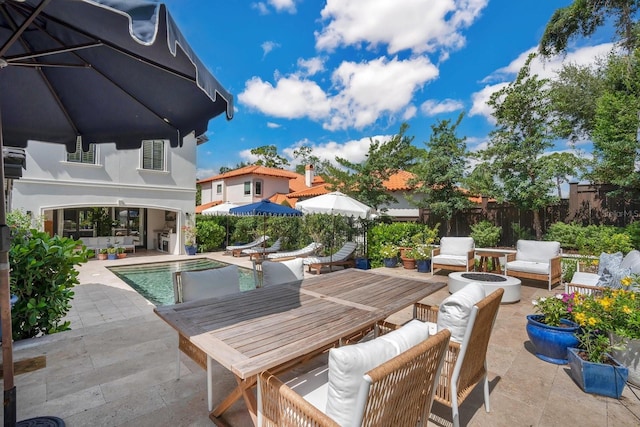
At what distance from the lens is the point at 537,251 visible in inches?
302

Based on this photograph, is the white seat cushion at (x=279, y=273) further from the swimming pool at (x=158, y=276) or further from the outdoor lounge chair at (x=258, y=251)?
the outdoor lounge chair at (x=258, y=251)

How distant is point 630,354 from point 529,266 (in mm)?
4647

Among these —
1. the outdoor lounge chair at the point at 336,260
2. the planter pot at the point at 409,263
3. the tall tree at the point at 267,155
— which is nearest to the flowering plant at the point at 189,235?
the outdoor lounge chair at the point at 336,260

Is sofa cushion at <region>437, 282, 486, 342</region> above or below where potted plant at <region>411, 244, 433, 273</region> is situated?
above

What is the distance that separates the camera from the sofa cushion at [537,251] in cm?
746

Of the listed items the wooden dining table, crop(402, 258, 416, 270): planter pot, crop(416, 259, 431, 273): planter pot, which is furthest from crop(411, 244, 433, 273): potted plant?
the wooden dining table

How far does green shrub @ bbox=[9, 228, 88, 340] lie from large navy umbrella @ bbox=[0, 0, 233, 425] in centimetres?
123

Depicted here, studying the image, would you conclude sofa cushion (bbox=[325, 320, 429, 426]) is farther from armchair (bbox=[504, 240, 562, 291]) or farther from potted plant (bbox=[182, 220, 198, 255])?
potted plant (bbox=[182, 220, 198, 255])

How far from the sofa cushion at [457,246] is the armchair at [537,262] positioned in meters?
1.09

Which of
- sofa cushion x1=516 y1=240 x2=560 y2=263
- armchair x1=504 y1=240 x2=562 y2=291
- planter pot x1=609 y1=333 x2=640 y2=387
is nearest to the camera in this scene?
planter pot x1=609 y1=333 x2=640 y2=387

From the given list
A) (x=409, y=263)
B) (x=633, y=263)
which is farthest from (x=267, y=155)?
(x=633, y=263)

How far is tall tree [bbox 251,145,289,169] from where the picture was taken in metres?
36.6

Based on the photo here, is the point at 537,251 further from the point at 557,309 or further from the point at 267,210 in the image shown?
the point at 267,210

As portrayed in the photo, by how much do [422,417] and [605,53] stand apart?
17540 millimetres
